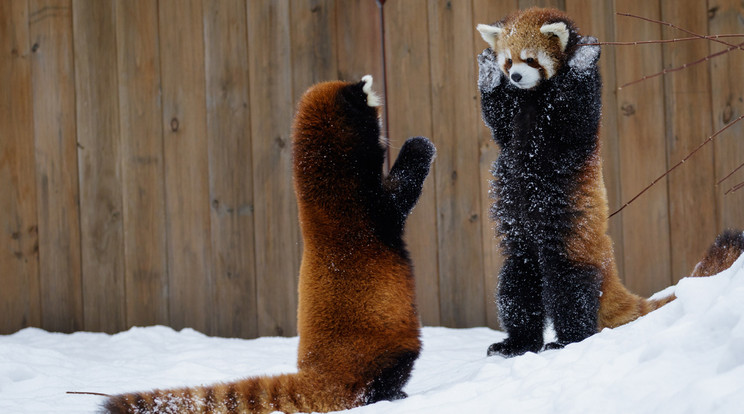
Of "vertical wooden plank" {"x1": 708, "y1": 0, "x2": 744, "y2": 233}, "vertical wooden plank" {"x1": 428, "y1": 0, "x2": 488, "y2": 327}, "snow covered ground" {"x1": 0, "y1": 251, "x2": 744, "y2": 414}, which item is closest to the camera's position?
"snow covered ground" {"x1": 0, "y1": 251, "x2": 744, "y2": 414}

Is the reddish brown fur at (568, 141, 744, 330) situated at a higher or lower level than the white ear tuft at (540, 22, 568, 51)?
lower

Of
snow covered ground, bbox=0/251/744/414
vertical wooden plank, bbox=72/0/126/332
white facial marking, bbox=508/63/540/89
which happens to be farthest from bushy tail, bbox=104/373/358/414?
vertical wooden plank, bbox=72/0/126/332

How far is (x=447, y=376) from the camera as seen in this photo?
9.25 feet

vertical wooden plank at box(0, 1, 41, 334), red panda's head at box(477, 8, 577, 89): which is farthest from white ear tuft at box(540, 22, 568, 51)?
vertical wooden plank at box(0, 1, 41, 334)

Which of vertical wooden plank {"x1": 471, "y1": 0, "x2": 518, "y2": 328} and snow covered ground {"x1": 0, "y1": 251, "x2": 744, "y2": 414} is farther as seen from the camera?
vertical wooden plank {"x1": 471, "y1": 0, "x2": 518, "y2": 328}

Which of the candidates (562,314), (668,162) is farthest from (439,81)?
(562,314)

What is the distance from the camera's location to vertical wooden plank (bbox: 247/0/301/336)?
13.2 feet

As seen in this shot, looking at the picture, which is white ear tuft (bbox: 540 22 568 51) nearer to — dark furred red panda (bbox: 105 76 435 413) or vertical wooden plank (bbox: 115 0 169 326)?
dark furred red panda (bbox: 105 76 435 413)

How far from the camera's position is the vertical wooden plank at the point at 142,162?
4.09 meters

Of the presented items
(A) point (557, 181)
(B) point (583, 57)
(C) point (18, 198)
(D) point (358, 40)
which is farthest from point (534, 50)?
(C) point (18, 198)

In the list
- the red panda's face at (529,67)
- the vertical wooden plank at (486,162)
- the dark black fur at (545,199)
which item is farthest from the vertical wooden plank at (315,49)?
the red panda's face at (529,67)

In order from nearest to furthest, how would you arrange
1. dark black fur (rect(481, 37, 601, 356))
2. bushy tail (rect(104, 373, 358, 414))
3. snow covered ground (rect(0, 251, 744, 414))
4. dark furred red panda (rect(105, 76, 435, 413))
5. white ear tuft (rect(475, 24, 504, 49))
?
snow covered ground (rect(0, 251, 744, 414)) → bushy tail (rect(104, 373, 358, 414)) → dark furred red panda (rect(105, 76, 435, 413)) → dark black fur (rect(481, 37, 601, 356)) → white ear tuft (rect(475, 24, 504, 49))

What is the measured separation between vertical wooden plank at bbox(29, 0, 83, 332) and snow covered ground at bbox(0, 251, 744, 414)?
432mm

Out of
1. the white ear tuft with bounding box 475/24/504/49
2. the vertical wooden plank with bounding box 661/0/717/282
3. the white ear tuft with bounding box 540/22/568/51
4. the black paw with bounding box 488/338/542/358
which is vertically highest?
the white ear tuft with bounding box 475/24/504/49
